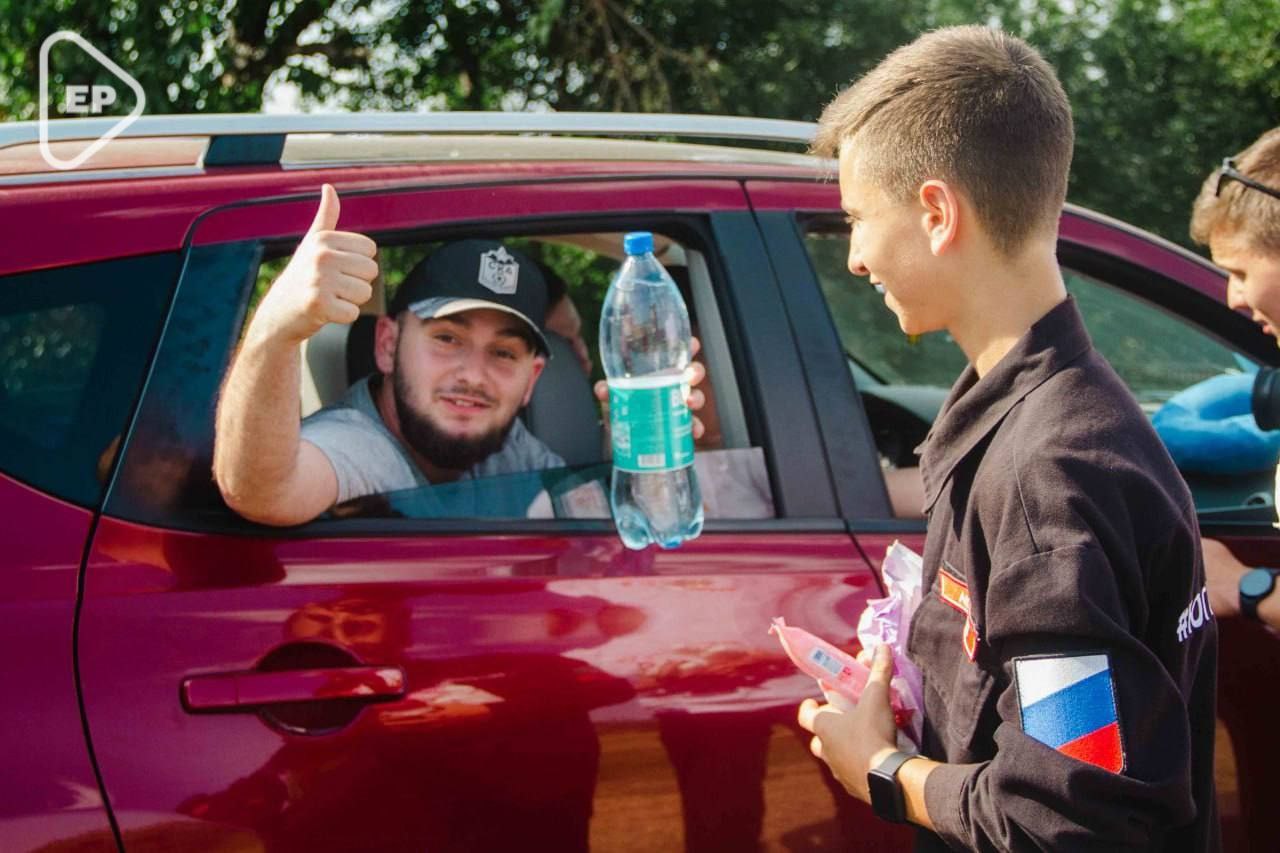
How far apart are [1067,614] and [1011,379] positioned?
0.96ft

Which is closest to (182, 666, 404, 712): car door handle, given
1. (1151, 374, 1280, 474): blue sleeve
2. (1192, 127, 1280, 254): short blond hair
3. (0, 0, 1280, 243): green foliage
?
(1192, 127, 1280, 254): short blond hair

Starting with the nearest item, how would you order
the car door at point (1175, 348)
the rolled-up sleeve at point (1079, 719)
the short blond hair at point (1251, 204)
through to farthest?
the rolled-up sleeve at point (1079, 719), the short blond hair at point (1251, 204), the car door at point (1175, 348)

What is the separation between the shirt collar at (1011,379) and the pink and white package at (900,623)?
0.73 feet

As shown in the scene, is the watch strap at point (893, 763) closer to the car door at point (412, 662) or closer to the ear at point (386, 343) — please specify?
the car door at point (412, 662)

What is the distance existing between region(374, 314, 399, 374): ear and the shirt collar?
136 centimetres

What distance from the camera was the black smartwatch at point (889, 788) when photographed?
1.45 m

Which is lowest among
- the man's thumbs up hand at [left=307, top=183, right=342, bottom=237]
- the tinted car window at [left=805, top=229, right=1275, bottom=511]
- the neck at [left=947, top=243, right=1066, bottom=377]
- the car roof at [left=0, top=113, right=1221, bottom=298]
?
the tinted car window at [left=805, top=229, right=1275, bottom=511]

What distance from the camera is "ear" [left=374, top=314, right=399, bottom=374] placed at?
2525 mm

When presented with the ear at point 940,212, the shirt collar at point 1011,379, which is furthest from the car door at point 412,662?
the ear at point 940,212

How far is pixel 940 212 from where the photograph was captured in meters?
1.43

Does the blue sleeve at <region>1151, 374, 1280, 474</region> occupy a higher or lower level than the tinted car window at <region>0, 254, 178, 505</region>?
lower

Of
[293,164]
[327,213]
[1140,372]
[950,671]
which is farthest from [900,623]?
[1140,372]

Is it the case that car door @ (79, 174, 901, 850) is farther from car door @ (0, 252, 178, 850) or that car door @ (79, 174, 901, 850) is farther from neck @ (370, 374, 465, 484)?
neck @ (370, 374, 465, 484)

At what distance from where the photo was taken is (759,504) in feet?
7.16
